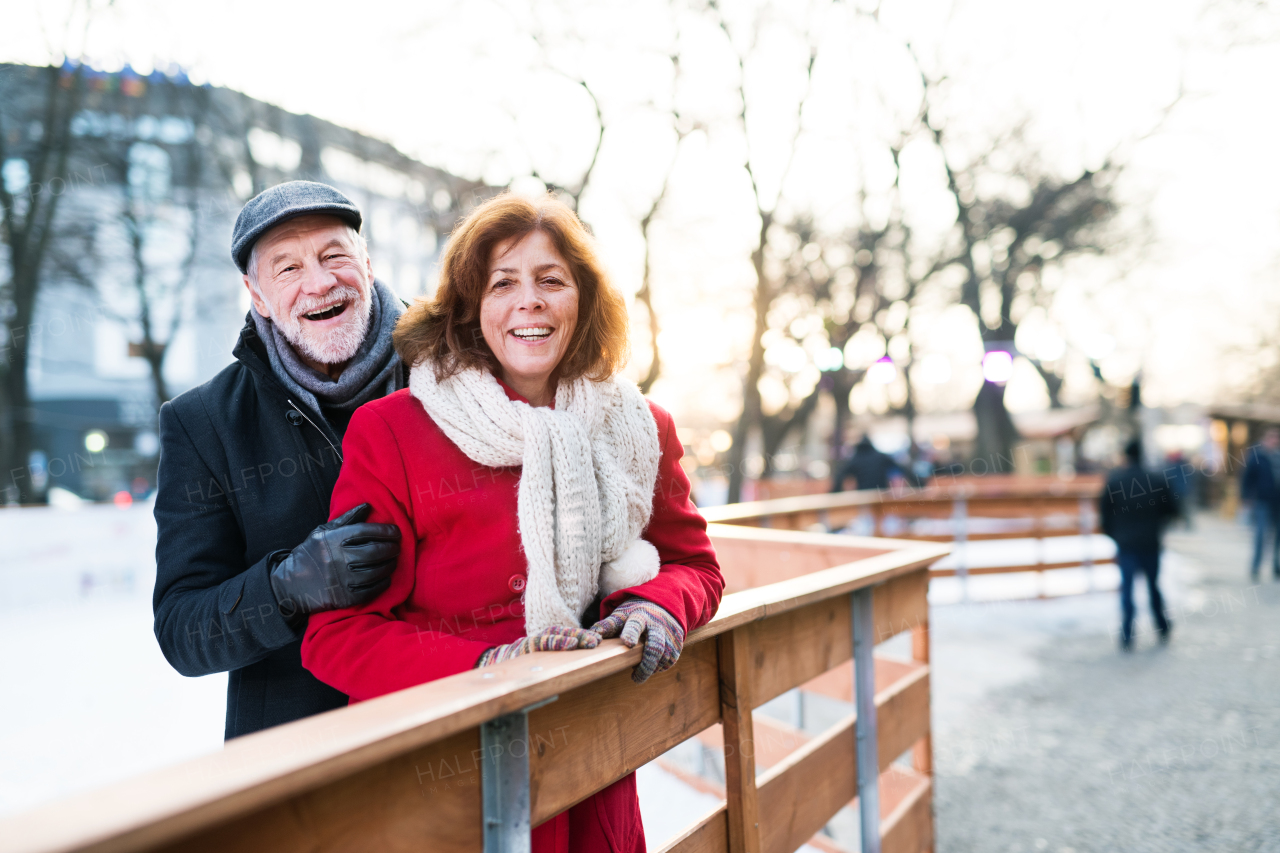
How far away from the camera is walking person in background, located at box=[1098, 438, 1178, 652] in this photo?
20.2 feet

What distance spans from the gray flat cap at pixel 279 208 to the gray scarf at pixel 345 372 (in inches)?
6.7

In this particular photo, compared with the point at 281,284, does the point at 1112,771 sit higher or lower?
lower

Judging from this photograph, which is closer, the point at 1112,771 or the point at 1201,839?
the point at 1201,839

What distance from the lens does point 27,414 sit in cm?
1016

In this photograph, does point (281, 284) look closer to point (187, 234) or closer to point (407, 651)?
point (407, 651)

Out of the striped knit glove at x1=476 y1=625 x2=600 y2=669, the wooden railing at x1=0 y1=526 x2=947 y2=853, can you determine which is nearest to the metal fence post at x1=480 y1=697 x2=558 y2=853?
the wooden railing at x1=0 y1=526 x2=947 y2=853

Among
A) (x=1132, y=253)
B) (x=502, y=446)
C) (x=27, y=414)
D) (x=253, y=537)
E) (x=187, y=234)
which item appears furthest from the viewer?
(x=1132, y=253)

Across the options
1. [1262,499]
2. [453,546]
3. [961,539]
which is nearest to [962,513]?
[961,539]

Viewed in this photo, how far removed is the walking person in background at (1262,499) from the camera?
353 inches

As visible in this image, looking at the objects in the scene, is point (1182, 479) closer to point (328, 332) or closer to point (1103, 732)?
point (1103, 732)

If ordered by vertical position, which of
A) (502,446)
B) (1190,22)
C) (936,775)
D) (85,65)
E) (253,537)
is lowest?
(936,775)

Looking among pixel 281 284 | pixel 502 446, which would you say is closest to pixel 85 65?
pixel 281 284

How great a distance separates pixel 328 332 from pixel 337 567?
0.69 meters

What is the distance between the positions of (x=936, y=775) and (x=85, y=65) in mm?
12277
